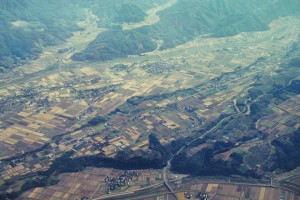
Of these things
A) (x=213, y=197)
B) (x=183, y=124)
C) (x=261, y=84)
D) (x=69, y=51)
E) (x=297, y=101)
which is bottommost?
(x=213, y=197)

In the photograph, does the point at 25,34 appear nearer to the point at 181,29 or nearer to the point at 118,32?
the point at 118,32

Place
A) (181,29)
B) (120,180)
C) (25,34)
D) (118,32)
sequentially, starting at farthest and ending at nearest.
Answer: (181,29) < (118,32) < (25,34) < (120,180)

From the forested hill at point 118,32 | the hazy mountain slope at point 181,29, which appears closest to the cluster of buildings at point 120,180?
the forested hill at point 118,32

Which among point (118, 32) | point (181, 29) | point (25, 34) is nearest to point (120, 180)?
point (118, 32)

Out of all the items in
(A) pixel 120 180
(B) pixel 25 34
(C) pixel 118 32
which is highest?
(C) pixel 118 32

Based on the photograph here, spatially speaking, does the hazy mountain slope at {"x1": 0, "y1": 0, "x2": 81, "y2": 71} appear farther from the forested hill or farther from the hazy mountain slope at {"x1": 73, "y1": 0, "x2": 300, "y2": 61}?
the hazy mountain slope at {"x1": 73, "y1": 0, "x2": 300, "y2": 61}

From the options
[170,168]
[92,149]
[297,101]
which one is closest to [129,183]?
[170,168]

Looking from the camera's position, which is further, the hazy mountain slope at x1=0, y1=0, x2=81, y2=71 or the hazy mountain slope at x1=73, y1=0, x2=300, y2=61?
the hazy mountain slope at x1=73, y1=0, x2=300, y2=61

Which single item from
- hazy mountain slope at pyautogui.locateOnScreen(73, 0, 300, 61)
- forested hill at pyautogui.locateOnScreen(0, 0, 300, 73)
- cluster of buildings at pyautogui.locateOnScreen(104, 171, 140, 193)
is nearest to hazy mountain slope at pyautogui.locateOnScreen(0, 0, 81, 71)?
forested hill at pyautogui.locateOnScreen(0, 0, 300, 73)

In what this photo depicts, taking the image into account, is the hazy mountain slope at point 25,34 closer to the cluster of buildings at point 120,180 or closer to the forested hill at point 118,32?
the forested hill at point 118,32

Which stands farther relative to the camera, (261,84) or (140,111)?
(261,84)

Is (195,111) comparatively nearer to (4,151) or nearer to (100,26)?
(4,151)
